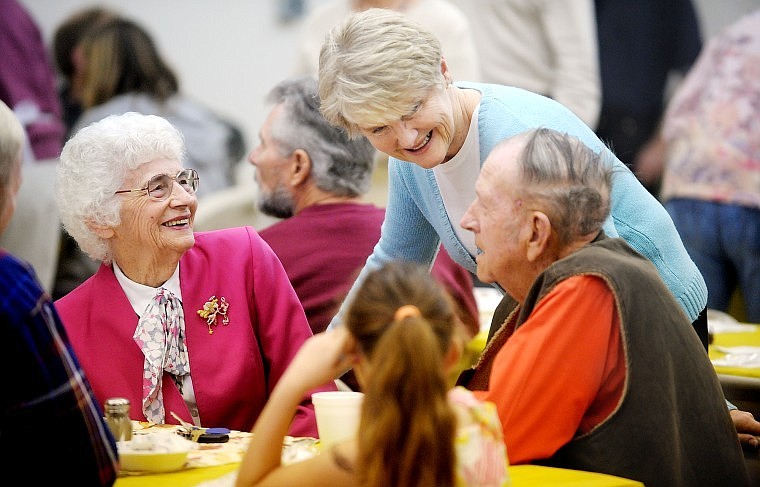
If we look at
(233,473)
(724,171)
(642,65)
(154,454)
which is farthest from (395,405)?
(642,65)

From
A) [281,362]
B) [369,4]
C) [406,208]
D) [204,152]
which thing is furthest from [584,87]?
[281,362]

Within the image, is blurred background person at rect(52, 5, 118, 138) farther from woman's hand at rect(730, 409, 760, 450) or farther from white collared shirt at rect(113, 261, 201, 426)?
woman's hand at rect(730, 409, 760, 450)

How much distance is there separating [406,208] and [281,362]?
0.56 m

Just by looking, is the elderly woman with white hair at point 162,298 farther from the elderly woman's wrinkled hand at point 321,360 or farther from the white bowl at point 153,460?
the elderly woman's wrinkled hand at point 321,360

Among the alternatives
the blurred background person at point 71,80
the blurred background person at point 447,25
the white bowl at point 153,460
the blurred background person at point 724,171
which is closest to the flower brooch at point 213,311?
the white bowl at point 153,460

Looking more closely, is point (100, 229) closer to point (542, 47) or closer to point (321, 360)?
point (321, 360)

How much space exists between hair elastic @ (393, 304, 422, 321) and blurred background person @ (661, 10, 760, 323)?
123 inches

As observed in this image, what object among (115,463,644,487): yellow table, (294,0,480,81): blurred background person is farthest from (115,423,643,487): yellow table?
(294,0,480,81): blurred background person

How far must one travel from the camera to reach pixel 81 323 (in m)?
2.62

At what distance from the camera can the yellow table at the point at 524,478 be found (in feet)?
6.25

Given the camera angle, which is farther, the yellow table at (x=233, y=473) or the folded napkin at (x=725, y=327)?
the folded napkin at (x=725, y=327)

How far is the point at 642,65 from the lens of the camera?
19.9 ft

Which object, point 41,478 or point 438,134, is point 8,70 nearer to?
point 438,134

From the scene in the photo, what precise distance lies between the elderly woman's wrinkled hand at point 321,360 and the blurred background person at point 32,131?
11.3 ft
